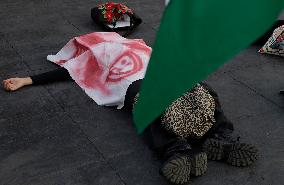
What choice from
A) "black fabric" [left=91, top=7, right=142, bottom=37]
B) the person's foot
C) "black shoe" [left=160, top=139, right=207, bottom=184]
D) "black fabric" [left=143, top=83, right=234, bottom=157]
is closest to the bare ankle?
the person's foot

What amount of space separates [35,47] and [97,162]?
7.23 ft

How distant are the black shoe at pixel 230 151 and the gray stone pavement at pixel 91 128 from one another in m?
0.07

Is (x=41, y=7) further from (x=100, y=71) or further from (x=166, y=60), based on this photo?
(x=166, y=60)

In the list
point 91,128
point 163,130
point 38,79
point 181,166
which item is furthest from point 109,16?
point 181,166

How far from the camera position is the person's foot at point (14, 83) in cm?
393

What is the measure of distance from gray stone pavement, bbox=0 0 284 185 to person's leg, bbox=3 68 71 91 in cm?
6

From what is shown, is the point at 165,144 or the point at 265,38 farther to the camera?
the point at 265,38

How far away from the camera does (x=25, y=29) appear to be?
5332 millimetres

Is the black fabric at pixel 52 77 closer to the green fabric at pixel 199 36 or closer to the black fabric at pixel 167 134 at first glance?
the black fabric at pixel 167 134

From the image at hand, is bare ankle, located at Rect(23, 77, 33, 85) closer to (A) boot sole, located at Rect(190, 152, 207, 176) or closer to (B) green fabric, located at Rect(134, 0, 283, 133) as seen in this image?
(A) boot sole, located at Rect(190, 152, 207, 176)

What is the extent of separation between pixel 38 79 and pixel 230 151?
1952 mm

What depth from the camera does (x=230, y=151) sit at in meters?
3.04

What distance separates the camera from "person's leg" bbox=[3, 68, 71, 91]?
12.9 ft

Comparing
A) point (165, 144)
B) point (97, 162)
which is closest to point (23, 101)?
point (97, 162)
